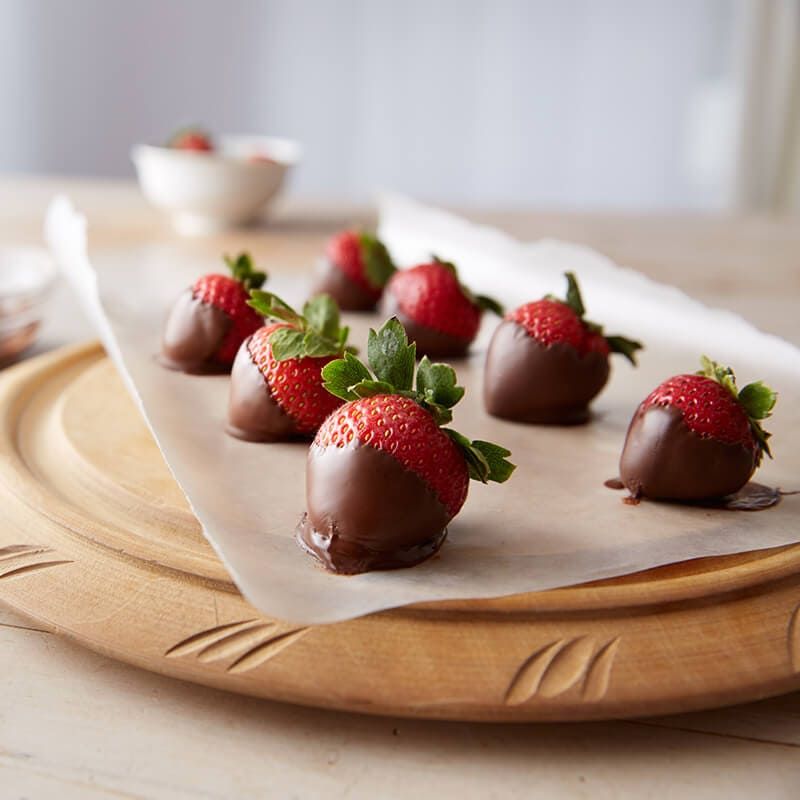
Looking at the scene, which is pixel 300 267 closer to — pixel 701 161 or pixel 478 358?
pixel 478 358

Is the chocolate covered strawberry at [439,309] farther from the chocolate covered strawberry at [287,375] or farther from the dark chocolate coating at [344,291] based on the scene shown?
the chocolate covered strawberry at [287,375]

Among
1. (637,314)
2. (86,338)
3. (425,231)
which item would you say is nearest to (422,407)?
(637,314)

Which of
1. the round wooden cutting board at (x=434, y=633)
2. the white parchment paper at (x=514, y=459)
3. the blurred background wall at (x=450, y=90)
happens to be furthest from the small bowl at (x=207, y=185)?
the blurred background wall at (x=450, y=90)

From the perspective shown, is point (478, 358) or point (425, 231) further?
point (425, 231)

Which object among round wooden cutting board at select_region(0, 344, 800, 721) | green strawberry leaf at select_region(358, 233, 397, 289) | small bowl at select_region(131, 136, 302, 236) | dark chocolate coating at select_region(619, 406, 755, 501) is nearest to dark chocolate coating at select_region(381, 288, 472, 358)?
green strawberry leaf at select_region(358, 233, 397, 289)

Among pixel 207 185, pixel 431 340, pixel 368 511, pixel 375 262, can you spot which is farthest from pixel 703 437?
pixel 207 185

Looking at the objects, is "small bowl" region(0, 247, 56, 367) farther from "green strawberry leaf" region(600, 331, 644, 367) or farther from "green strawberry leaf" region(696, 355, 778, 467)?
"green strawberry leaf" region(696, 355, 778, 467)

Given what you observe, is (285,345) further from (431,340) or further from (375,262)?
(375,262)
